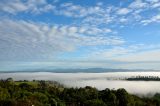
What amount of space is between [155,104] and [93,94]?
76.1 ft

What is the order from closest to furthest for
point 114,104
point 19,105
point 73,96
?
1. point 19,105
2. point 114,104
3. point 73,96

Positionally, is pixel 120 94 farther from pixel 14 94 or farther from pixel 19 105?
pixel 19 105

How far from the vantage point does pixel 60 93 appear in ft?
434

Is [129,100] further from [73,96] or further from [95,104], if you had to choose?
[73,96]

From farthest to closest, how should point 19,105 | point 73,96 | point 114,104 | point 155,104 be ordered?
point 73,96 → point 155,104 → point 114,104 → point 19,105

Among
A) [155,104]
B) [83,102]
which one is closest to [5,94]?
[83,102]

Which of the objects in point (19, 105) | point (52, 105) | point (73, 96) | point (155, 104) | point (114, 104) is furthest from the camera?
point (73, 96)

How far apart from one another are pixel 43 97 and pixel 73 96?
19.2 m

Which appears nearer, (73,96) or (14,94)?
(14,94)

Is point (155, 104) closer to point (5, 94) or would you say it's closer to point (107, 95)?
point (107, 95)

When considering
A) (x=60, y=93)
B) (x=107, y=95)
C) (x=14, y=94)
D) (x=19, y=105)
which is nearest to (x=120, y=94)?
(x=107, y=95)

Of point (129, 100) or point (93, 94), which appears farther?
point (93, 94)

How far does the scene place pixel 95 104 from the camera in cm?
10388

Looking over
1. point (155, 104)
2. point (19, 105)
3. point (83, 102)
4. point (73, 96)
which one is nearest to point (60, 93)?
point (73, 96)
